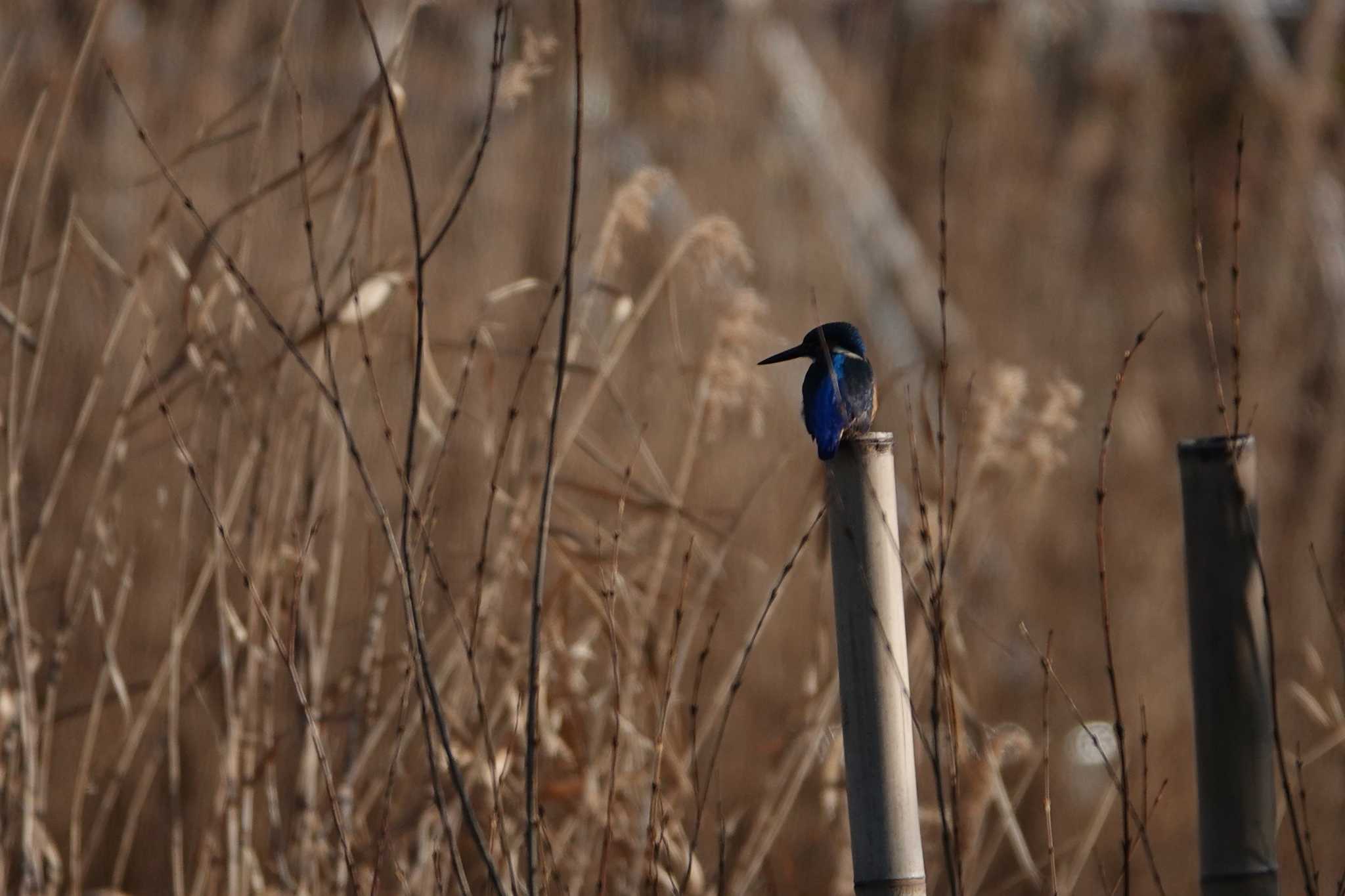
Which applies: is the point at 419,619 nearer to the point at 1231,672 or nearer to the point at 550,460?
the point at 550,460

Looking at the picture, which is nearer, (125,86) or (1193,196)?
(1193,196)

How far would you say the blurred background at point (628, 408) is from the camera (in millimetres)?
1926

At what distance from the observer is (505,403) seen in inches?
122

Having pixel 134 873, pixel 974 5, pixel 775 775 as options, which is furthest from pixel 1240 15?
pixel 134 873

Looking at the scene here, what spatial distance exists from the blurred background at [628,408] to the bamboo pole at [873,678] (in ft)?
0.21

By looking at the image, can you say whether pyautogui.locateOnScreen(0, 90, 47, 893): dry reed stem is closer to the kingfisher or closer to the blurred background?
the blurred background

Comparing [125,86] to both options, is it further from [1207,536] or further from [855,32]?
[1207,536]

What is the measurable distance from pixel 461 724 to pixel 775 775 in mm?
484

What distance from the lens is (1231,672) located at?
4.06ft

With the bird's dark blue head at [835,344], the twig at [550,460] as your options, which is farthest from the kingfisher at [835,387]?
the twig at [550,460]

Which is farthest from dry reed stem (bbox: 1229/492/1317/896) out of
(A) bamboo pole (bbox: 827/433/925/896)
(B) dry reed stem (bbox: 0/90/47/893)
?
(B) dry reed stem (bbox: 0/90/47/893)

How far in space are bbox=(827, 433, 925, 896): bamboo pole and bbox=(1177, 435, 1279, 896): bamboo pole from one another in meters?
0.28

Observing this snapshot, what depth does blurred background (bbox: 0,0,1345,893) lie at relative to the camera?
193 centimetres

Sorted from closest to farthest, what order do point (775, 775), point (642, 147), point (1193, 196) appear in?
point (1193, 196), point (775, 775), point (642, 147)
